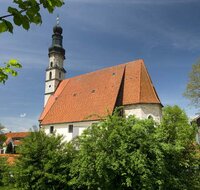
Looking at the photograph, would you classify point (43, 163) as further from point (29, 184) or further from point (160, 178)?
point (160, 178)

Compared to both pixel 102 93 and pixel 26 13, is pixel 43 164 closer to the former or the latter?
pixel 26 13

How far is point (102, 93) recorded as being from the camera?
103 ft

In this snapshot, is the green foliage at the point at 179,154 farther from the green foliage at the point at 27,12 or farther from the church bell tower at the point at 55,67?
the church bell tower at the point at 55,67

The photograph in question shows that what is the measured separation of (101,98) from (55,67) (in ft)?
44.9

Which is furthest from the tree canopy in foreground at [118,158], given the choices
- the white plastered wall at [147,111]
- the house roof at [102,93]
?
the house roof at [102,93]

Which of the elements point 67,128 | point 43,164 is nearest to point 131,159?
point 43,164

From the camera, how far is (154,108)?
28141 millimetres

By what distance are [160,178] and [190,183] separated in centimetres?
255

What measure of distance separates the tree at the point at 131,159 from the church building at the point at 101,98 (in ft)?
43.6

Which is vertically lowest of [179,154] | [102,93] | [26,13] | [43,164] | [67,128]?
[43,164]

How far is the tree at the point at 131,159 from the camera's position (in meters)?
10.9

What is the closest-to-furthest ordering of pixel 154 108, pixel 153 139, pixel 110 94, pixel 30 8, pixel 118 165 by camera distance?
pixel 30 8 → pixel 118 165 → pixel 153 139 → pixel 154 108 → pixel 110 94

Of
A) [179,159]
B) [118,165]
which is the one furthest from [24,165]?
[179,159]

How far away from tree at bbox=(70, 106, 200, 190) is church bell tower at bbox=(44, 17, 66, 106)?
28.2m
